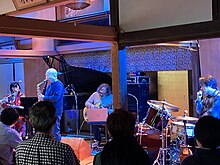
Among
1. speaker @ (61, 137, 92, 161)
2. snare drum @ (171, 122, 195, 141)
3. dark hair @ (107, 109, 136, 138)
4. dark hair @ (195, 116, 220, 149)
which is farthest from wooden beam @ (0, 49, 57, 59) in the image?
dark hair @ (195, 116, 220, 149)

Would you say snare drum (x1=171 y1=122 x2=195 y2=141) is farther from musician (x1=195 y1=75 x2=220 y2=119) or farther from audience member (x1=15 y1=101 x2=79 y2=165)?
audience member (x1=15 y1=101 x2=79 y2=165)

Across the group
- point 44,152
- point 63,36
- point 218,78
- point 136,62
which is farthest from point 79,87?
point 44,152

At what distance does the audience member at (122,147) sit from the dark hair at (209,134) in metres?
0.36

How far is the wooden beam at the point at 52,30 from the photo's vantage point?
3326 mm

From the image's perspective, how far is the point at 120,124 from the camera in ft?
6.61

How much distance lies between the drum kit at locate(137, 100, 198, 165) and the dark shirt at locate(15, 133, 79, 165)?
270 centimetres

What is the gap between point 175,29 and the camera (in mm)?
3801

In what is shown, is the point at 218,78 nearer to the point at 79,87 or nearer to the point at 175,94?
the point at 175,94

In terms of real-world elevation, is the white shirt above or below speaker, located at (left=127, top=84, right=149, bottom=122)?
below

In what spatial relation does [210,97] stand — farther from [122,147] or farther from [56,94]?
[122,147]

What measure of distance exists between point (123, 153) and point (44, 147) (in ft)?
1.54

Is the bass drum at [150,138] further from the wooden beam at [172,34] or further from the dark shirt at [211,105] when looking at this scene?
the wooden beam at [172,34]

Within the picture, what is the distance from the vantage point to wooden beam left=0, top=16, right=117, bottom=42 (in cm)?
333

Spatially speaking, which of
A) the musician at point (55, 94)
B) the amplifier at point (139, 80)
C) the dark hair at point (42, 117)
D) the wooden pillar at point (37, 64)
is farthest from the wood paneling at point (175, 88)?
the dark hair at point (42, 117)
